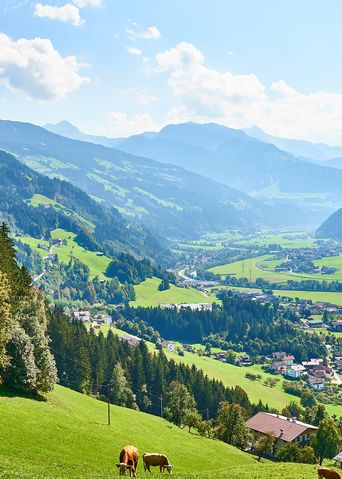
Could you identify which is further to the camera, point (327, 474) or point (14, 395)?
point (14, 395)

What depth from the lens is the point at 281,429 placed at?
397 ft

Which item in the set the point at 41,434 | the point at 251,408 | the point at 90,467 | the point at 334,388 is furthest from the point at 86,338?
the point at 334,388

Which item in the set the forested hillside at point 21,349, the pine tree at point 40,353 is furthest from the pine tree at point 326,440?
the forested hillside at point 21,349

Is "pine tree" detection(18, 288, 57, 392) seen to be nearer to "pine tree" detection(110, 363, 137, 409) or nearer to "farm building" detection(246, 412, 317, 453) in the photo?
"pine tree" detection(110, 363, 137, 409)

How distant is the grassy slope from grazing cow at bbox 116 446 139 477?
1248 millimetres

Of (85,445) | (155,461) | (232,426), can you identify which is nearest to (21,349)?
(85,445)

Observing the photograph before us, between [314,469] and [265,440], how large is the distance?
3558 centimetres

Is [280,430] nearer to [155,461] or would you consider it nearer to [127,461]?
[155,461]

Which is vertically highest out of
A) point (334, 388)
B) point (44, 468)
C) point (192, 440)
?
point (44, 468)

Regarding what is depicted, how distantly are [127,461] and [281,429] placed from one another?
88.0 meters

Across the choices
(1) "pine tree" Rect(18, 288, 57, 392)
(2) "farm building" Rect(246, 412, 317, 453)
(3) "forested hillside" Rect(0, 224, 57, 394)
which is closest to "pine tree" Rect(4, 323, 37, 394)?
(3) "forested hillside" Rect(0, 224, 57, 394)

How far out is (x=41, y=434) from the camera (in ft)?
166

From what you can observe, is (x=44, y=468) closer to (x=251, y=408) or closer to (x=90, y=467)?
(x=90, y=467)

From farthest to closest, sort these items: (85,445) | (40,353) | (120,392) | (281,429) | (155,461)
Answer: (281,429)
(120,392)
(40,353)
(85,445)
(155,461)
